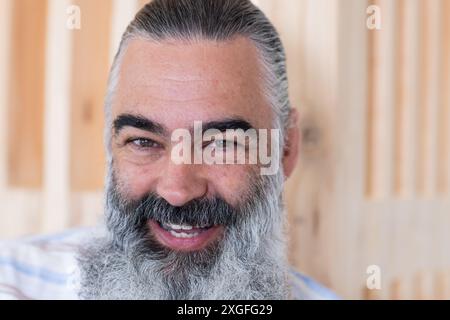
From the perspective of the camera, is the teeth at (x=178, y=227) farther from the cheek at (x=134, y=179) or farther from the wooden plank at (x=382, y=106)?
the wooden plank at (x=382, y=106)

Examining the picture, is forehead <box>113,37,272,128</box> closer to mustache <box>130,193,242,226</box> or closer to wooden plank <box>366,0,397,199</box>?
mustache <box>130,193,242,226</box>

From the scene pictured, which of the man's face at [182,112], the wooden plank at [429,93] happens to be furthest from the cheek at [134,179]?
the wooden plank at [429,93]

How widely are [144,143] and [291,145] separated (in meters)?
0.20

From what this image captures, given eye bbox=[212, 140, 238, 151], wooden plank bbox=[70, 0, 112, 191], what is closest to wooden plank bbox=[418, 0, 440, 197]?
eye bbox=[212, 140, 238, 151]

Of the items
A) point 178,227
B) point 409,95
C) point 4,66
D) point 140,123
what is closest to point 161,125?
point 140,123

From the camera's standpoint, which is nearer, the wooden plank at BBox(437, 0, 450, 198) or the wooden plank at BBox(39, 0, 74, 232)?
the wooden plank at BBox(39, 0, 74, 232)

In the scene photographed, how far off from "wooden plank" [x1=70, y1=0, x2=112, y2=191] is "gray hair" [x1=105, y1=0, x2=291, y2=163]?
0.03 meters

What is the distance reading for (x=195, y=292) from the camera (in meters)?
0.69

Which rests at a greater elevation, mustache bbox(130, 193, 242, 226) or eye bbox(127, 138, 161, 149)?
eye bbox(127, 138, 161, 149)

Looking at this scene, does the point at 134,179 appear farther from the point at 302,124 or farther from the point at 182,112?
the point at 302,124

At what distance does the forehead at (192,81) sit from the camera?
652 millimetres

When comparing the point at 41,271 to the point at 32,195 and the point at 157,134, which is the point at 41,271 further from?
the point at 157,134

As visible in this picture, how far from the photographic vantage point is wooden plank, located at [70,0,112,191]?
723 mm
